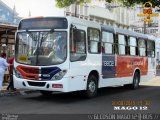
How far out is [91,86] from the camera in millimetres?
14398

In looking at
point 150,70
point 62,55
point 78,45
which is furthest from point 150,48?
point 62,55

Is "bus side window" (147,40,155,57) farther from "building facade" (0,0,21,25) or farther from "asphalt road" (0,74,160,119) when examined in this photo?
"building facade" (0,0,21,25)

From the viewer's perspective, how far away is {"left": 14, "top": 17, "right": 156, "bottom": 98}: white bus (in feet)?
42.2

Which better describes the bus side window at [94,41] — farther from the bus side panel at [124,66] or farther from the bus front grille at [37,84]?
the bus front grille at [37,84]

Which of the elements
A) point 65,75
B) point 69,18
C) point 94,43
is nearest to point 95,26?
point 94,43

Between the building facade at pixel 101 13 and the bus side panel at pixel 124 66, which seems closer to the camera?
the bus side panel at pixel 124 66

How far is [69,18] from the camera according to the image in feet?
43.3

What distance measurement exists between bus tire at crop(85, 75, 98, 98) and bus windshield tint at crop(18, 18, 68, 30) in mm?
2404

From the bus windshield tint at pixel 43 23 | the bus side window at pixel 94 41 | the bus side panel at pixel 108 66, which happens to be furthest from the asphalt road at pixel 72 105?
the bus windshield tint at pixel 43 23

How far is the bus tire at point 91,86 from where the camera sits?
14.2 metres

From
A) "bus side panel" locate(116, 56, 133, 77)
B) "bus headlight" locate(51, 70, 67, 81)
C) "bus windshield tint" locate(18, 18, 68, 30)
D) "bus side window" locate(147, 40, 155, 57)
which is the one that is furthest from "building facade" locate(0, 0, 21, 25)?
"bus headlight" locate(51, 70, 67, 81)

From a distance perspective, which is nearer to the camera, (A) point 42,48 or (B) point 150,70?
(A) point 42,48

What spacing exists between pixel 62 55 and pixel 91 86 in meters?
2.16

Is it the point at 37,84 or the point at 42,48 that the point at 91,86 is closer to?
the point at 37,84
